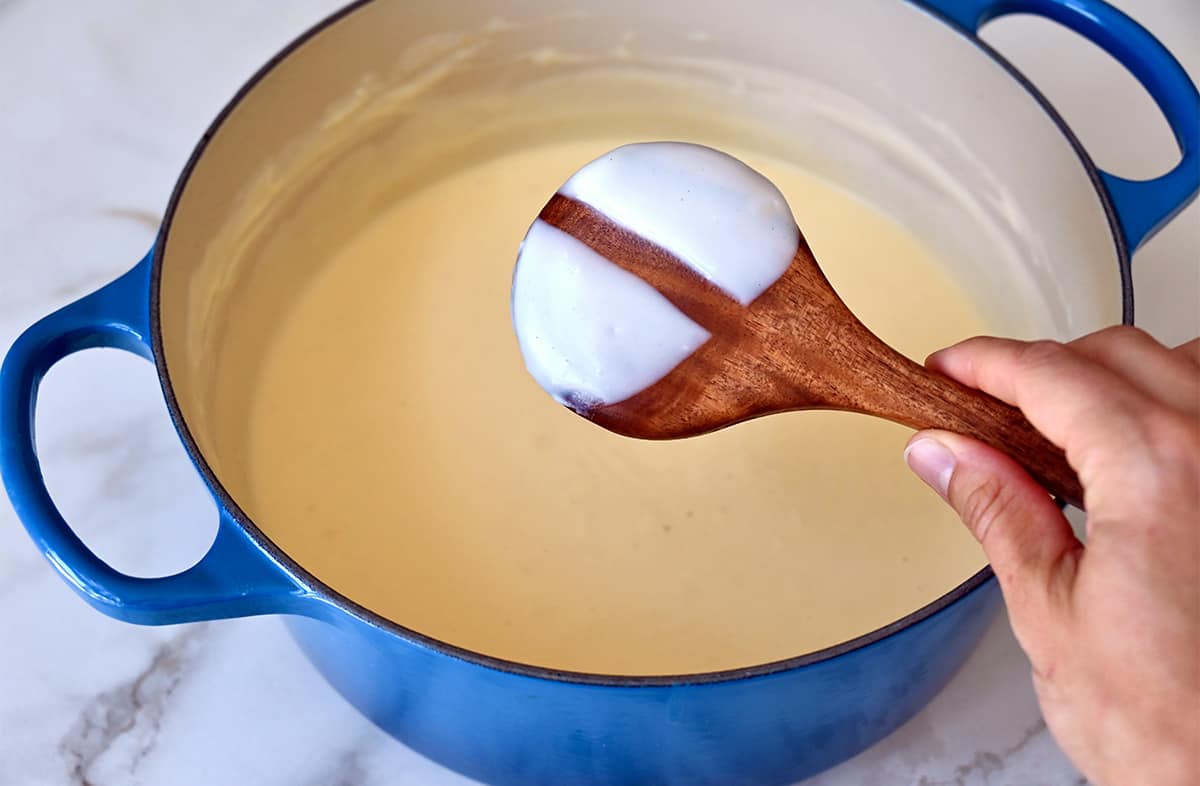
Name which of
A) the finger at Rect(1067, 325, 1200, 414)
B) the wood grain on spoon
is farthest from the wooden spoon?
the finger at Rect(1067, 325, 1200, 414)

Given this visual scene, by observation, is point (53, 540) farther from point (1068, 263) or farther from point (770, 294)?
point (1068, 263)

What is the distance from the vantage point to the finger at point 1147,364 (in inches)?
23.5

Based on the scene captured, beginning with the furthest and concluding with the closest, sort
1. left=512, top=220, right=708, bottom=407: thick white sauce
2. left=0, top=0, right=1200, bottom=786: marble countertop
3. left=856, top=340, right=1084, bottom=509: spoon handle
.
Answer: left=0, top=0, right=1200, bottom=786: marble countertop
left=512, top=220, right=708, bottom=407: thick white sauce
left=856, top=340, right=1084, bottom=509: spoon handle

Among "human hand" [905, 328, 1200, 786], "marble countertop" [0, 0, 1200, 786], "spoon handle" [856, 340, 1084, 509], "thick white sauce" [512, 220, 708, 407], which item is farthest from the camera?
"marble countertop" [0, 0, 1200, 786]

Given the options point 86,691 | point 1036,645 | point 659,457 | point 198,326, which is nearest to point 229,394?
point 198,326

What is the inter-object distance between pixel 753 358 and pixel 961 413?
0.42ft

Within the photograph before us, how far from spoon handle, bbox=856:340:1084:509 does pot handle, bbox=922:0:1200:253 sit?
20 centimetres

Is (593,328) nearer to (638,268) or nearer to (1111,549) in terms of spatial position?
(638,268)

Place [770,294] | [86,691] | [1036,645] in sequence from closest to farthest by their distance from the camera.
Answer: [1036,645], [770,294], [86,691]

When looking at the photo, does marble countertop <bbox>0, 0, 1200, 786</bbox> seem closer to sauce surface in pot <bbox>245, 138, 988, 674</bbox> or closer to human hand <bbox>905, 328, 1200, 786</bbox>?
sauce surface in pot <bbox>245, 138, 988, 674</bbox>

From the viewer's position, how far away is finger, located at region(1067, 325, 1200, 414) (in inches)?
23.5

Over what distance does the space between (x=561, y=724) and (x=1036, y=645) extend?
257 mm

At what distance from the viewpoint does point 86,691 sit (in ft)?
2.90

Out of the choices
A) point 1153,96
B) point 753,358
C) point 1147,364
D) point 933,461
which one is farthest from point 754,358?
point 1153,96
